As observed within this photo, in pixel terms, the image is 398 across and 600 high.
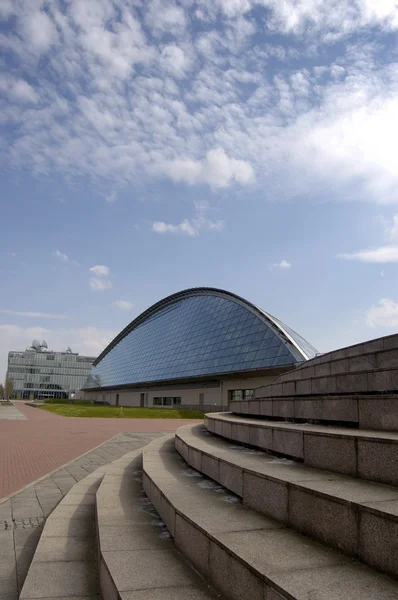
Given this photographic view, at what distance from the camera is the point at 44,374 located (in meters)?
152

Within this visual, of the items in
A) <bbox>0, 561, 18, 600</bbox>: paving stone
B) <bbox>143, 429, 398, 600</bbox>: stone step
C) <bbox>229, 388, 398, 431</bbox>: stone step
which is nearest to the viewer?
<bbox>143, 429, 398, 600</bbox>: stone step

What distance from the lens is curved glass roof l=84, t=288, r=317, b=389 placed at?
41.8 m

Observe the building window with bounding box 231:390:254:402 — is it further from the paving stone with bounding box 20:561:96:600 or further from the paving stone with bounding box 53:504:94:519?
the paving stone with bounding box 20:561:96:600

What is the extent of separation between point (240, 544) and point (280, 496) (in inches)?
25.5

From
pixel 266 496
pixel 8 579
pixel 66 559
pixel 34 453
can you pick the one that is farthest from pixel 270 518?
pixel 34 453

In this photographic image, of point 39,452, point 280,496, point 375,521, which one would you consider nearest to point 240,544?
point 280,496

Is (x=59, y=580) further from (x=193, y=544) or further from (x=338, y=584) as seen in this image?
(x=338, y=584)

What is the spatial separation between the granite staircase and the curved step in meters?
0.02

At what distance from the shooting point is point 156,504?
17.8ft

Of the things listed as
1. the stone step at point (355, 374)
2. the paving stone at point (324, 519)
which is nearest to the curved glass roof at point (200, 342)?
the stone step at point (355, 374)

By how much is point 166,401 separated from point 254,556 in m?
59.0

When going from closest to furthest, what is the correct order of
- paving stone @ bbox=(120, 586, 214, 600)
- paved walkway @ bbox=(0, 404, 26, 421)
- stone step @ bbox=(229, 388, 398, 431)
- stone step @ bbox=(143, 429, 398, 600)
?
stone step @ bbox=(143, 429, 398, 600), paving stone @ bbox=(120, 586, 214, 600), stone step @ bbox=(229, 388, 398, 431), paved walkway @ bbox=(0, 404, 26, 421)

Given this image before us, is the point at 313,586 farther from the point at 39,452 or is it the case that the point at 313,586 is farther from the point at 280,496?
the point at 39,452

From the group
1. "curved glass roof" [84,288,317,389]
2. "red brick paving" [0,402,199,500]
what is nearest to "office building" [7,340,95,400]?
"curved glass roof" [84,288,317,389]
